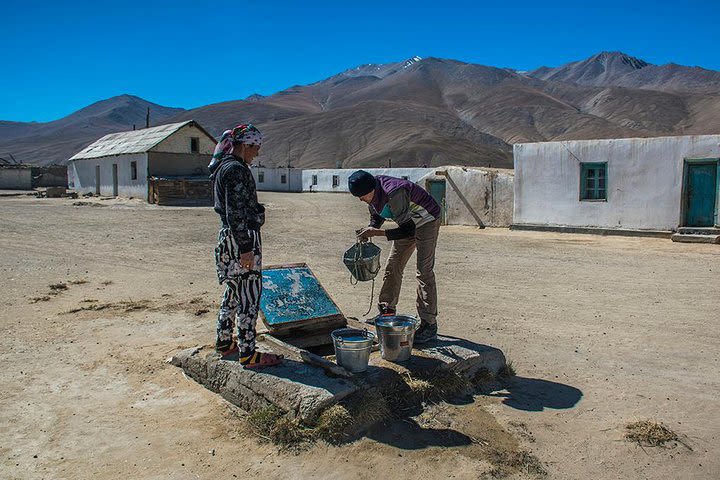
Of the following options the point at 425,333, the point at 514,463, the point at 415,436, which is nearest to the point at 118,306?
the point at 425,333

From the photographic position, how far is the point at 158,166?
29859 millimetres

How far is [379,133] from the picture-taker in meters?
86.8

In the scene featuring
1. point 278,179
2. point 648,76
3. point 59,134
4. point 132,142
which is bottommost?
point 278,179

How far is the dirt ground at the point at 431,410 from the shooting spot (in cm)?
332

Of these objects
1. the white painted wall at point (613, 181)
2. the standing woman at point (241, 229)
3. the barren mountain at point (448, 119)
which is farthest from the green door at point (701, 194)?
the barren mountain at point (448, 119)

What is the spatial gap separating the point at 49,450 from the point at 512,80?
506ft

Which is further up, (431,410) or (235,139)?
(235,139)

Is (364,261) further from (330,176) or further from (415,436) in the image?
(330,176)

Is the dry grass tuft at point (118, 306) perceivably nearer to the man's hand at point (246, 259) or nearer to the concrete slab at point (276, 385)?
the concrete slab at point (276, 385)

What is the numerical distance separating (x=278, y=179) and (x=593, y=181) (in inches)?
1470

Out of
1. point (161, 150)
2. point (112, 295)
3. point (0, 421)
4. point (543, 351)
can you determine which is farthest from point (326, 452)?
point (161, 150)

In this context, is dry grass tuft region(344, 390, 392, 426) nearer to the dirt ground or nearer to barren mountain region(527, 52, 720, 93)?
the dirt ground

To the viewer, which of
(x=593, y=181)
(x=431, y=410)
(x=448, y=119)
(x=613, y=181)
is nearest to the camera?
(x=431, y=410)

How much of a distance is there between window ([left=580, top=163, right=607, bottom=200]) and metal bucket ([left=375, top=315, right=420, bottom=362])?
1410 centimetres
